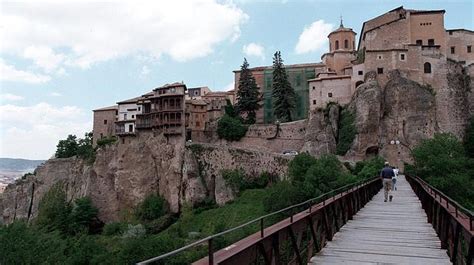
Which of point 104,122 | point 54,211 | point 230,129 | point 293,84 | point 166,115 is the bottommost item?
point 54,211

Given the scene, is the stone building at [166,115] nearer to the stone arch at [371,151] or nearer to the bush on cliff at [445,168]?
the stone arch at [371,151]

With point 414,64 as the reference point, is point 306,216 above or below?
below

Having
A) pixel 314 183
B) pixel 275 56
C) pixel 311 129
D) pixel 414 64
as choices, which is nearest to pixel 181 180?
pixel 311 129

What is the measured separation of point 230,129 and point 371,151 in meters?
19.3

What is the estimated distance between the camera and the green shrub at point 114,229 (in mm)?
48378

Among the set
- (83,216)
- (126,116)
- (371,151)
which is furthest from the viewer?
(126,116)

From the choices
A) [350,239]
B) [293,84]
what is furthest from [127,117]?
[350,239]

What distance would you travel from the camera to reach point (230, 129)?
5581 centimetres

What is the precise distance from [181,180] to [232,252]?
153ft

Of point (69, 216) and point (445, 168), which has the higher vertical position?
point (445, 168)

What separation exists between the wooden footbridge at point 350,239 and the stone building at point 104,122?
196ft

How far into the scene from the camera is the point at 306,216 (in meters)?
7.21

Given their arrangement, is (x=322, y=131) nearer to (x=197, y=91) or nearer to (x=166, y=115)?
(x=166, y=115)

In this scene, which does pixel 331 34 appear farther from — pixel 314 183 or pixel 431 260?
pixel 431 260
